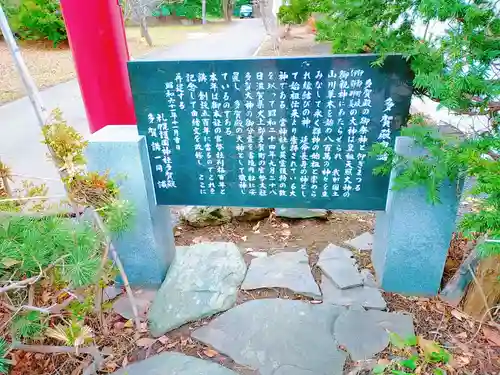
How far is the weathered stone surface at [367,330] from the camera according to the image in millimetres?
2404

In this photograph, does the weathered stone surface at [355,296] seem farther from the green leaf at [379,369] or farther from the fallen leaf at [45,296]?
the fallen leaf at [45,296]

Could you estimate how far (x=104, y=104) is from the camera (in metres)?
3.76

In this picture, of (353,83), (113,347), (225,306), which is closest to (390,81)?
(353,83)

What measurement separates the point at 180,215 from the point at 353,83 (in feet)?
7.66

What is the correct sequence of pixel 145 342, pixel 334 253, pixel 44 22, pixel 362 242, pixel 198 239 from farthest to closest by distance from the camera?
pixel 44 22 < pixel 198 239 < pixel 362 242 < pixel 334 253 < pixel 145 342

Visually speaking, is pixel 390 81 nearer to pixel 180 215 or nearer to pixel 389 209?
pixel 389 209

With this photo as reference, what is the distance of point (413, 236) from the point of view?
2.69 meters

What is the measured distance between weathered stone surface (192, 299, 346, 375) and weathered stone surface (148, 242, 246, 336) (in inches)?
6.0

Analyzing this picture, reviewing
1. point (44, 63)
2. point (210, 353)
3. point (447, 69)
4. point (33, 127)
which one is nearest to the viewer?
point (447, 69)

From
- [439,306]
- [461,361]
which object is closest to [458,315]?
[439,306]

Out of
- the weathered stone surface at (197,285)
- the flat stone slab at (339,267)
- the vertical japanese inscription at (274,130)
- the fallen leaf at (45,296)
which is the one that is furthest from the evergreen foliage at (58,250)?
the flat stone slab at (339,267)

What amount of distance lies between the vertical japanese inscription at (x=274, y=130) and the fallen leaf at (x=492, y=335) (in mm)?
1045

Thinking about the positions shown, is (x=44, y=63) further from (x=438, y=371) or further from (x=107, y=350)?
(x=438, y=371)

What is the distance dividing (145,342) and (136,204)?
947 mm
